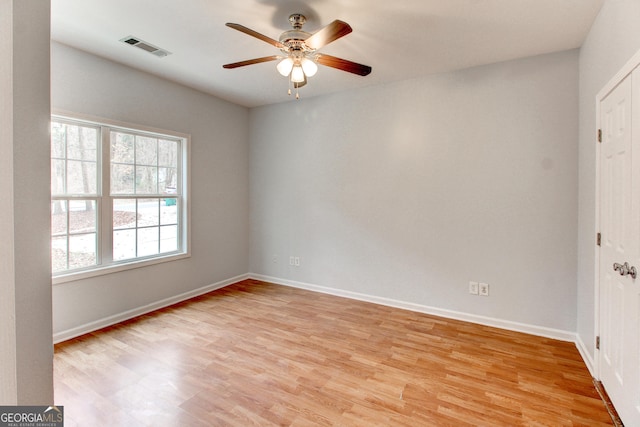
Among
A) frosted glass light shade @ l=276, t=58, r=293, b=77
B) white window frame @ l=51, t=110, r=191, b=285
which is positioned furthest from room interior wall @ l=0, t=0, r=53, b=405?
white window frame @ l=51, t=110, r=191, b=285

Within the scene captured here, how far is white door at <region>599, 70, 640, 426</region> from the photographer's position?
1676 millimetres

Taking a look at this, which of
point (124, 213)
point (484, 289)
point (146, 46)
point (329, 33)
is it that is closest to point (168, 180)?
point (124, 213)

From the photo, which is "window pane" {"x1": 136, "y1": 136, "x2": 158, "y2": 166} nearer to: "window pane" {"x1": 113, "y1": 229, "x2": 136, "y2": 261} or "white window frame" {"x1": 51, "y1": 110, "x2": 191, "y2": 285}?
"white window frame" {"x1": 51, "y1": 110, "x2": 191, "y2": 285}

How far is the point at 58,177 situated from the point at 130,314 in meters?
1.62

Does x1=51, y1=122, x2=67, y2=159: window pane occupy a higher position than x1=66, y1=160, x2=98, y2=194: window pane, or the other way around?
x1=51, y1=122, x2=67, y2=159: window pane

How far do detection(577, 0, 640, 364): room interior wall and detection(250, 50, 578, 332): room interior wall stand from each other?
0.52 feet

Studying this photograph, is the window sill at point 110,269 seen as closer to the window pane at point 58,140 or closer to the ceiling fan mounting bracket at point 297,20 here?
the window pane at point 58,140

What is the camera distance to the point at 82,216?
3.05 metres

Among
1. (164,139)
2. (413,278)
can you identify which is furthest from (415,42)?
(164,139)

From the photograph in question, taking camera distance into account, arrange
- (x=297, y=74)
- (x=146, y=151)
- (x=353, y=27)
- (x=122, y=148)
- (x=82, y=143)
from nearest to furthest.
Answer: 1. (x=297, y=74)
2. (x=353, y=27)
3. (x=82, y=143)
4. (x=122, y=148)
5. (x=146, y=151)

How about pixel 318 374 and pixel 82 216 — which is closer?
pixel 318 374

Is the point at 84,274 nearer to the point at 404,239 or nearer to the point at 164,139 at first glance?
the point at 164,139

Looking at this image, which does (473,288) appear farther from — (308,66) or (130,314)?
(130,314)

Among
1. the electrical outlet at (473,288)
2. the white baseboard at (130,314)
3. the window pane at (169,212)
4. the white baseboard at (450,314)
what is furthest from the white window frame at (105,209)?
the electrical outlet at (473,288)
